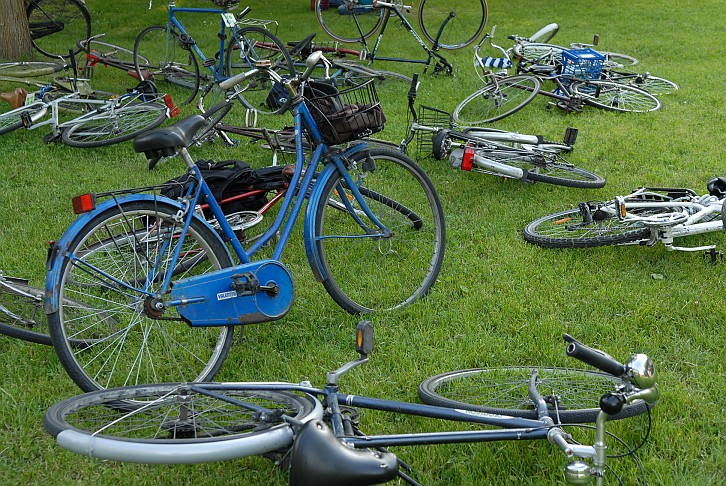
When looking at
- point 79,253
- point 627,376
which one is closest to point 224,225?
point 79,253

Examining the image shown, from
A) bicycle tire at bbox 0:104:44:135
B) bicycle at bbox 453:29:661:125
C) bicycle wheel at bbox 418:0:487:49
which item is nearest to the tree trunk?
bicycle tire at bbox 0:104:44:135

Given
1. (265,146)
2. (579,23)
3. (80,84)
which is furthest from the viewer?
(579,23)

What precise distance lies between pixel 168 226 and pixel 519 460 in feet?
6.00

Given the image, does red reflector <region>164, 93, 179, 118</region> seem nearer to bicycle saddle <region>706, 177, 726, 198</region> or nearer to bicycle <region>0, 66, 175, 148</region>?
bicycle <region>0, 66, 175, 148</region>

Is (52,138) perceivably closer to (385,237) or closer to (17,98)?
(17,98)

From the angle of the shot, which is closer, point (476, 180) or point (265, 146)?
point (476, 180)

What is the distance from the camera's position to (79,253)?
3.23 m

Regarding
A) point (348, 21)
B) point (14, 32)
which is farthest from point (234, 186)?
point (348, 21)

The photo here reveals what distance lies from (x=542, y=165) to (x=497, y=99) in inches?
89.8

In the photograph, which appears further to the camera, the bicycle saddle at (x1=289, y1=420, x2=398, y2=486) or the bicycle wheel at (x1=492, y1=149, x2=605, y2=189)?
the bicycle wheel at (x1=492, y1=149, x2=605, y2=189)

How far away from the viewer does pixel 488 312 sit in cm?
415

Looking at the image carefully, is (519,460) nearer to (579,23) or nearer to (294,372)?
(294,372)

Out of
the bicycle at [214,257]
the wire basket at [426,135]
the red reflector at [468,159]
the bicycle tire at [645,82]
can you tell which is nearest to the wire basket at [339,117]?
the bicycle at [214,257]

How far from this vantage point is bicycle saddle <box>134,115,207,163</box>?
322 centimetres
